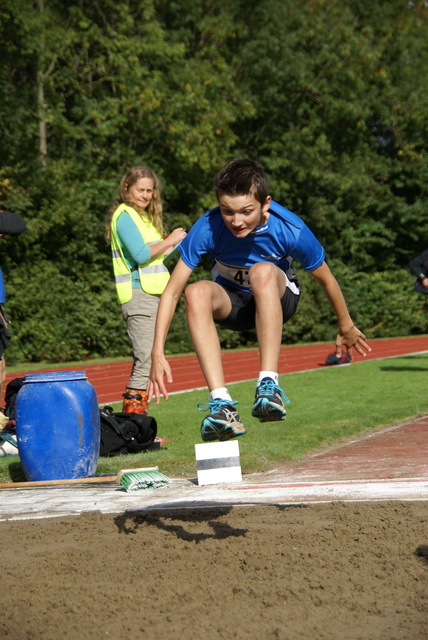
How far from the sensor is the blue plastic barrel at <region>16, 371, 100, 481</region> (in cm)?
645

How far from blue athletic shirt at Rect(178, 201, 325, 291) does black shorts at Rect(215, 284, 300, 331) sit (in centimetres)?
16

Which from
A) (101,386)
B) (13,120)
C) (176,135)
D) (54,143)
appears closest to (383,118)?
(176,135)

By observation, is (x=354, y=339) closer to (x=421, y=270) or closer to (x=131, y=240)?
(x=131, y=240)

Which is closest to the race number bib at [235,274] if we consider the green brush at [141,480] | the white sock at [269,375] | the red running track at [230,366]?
the white sock at [269,375]

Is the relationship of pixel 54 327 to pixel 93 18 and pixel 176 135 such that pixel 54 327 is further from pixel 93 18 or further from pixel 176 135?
pixel 93 18

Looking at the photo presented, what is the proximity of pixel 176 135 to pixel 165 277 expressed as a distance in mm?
16724

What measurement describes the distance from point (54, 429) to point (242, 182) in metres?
2.74

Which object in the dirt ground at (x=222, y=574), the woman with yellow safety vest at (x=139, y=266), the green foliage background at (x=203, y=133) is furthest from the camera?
the green foliage background at (x=203, y=133)

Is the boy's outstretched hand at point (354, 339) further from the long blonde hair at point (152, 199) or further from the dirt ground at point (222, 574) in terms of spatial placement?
the long blonde hair at point (152, 199)

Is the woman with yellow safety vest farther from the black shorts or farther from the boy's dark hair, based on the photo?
the boy's dark hair

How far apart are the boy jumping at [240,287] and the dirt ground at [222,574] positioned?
24.9 inches

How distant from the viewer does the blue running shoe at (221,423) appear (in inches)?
184

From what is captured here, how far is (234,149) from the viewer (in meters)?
28.0

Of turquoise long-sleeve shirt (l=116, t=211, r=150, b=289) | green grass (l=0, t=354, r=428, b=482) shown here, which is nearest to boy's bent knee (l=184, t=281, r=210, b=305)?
green grass (l=0, t=354, r=428, b=482)
